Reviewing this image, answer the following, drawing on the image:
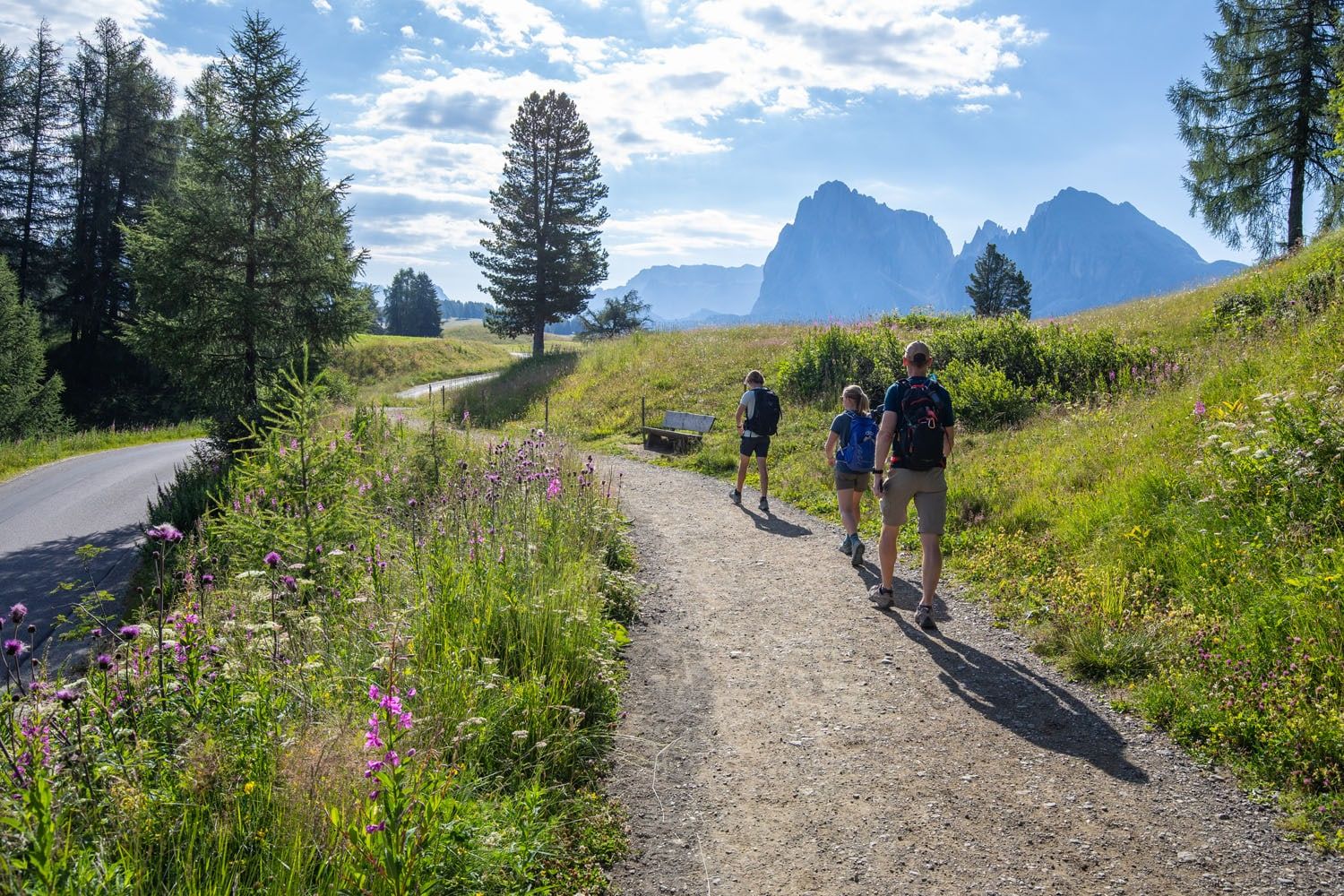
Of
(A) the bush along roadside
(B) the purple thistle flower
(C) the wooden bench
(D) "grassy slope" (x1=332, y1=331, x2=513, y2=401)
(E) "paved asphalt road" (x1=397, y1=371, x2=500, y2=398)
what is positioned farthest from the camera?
(D) "grassy slope" (x1=332, y1=331, x2=513, y2=401)

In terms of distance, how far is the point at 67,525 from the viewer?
14.2 m

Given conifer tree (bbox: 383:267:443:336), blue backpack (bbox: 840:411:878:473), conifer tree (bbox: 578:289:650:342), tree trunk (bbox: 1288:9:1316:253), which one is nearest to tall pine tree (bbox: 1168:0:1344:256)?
tree trunk (bbox: 1288:9:1316:253)

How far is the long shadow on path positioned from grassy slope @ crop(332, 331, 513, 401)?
41.8m

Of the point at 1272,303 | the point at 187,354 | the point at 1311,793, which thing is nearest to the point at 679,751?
the point at 1311,793

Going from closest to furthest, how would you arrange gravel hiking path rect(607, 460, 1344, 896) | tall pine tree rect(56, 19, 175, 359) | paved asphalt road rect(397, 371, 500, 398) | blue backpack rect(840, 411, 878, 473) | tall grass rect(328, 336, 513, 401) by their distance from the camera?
1. gravel hiking path rect(607, 460, 1344, 896)
2. blue backpack rect(840, 411, 878, 473)
3. tall pine tree rect(56, 19, 175, 359)
4. paved asphalt road rect(397, 371, 500, 398)
5. tall grass rect(328, 336, 513, 401)

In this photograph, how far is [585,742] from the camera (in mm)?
4504

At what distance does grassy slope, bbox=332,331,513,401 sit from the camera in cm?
4712

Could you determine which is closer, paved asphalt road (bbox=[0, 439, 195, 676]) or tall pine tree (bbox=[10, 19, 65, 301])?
paved asphalt road (bbox=[0, 439, 195, 676])

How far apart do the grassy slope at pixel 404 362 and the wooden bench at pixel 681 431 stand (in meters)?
29.5

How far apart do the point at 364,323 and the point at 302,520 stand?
1296 cm

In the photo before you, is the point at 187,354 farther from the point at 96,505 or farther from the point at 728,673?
the point at 728,673

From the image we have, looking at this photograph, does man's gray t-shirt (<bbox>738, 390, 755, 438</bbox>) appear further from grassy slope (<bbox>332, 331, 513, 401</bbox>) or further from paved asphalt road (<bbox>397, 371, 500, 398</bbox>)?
grassy slope (<bbox>332, 331, 513, 401</bbox>)

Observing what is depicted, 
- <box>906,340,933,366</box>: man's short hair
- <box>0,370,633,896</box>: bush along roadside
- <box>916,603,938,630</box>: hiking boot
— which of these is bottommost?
<box>916,603,938,630</box>: hiking boot

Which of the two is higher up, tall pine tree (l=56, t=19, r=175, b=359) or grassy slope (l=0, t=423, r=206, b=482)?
tall pine tree (l=56, t=19, r=175, b=359)
